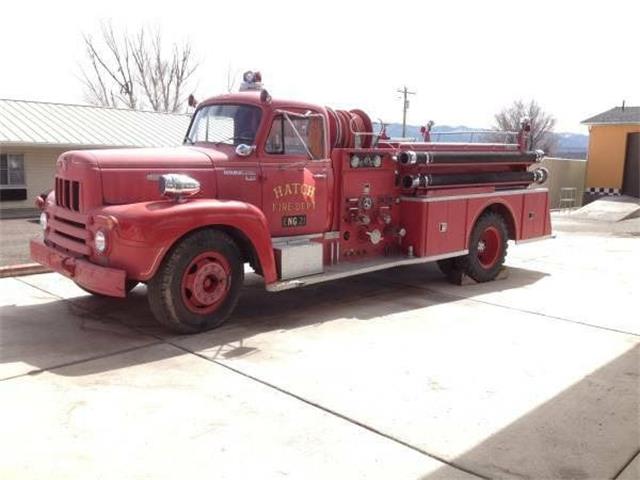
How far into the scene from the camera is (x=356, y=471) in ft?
11.0

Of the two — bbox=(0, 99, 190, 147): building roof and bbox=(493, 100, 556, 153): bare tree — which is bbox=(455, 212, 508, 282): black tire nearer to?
bbox=(0, 99, 190, 147): building roof

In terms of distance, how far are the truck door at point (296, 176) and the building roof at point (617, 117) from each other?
17503 mm

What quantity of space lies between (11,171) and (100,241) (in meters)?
15.9

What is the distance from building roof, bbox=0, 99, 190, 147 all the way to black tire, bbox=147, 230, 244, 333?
1389cm

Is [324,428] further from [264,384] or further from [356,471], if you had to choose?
[264,384]

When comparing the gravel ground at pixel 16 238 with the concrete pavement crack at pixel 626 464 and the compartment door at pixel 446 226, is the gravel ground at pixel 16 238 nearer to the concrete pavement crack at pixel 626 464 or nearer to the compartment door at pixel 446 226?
the compartment door at pixel 446 226

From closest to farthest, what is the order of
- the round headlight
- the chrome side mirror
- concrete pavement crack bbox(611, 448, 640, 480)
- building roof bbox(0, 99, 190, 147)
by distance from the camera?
concrete pavement crack bbox(611, 448, 640, 480)
the round headlight
the chrome side mirror
building roof bbox(0, 99, 190, 147)

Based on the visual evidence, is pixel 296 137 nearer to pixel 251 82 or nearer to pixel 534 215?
pixel 251 82

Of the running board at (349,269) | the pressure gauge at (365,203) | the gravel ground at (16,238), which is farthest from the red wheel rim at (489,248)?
the gravel ground at (16,238)

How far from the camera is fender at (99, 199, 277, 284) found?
5.20 m

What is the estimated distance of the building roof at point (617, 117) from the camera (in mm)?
21062

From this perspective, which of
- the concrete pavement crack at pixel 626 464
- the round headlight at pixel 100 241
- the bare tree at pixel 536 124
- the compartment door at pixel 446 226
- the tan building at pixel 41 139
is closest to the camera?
the concrete pavement crack at pixel 626 464

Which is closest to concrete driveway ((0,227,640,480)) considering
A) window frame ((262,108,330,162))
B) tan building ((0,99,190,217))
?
window frame ((262,108,330,162))

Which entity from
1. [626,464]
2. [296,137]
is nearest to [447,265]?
[296,137]
